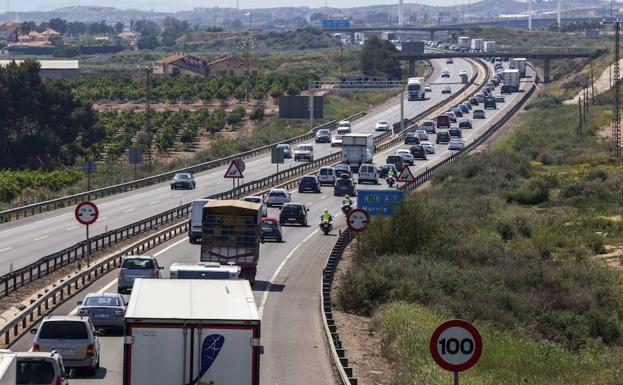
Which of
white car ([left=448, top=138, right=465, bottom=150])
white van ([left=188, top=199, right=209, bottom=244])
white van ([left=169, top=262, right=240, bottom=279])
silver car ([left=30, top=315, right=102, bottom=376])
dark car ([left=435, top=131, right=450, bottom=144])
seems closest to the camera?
silver car ([left=30, top=315, right=102, bottom=376])

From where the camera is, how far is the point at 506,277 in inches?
1654

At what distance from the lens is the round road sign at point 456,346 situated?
51.0 ft

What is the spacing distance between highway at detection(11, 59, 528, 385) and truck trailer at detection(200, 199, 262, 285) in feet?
3.57

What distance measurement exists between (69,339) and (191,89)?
140 meters

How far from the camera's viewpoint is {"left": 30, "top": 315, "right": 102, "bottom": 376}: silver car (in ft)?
80.3

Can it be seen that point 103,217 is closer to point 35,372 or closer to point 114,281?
point 114,281

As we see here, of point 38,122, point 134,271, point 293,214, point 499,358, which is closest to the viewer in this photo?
point 499,358

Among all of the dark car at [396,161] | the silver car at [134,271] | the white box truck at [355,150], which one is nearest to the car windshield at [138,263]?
the silver car at [134,271]

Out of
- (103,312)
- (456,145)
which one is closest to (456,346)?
(103,312)

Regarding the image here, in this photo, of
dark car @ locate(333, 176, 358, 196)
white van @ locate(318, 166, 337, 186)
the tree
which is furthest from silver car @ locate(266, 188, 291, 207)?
the tree

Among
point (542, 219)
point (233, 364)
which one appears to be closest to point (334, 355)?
point (233, 364)

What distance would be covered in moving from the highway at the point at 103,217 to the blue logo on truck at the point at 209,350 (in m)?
25.7

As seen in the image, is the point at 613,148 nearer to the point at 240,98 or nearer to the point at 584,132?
the point at 584,132

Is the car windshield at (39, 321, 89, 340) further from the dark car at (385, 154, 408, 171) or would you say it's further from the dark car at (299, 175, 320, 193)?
the dark car at (385, 154, 408, 171)
